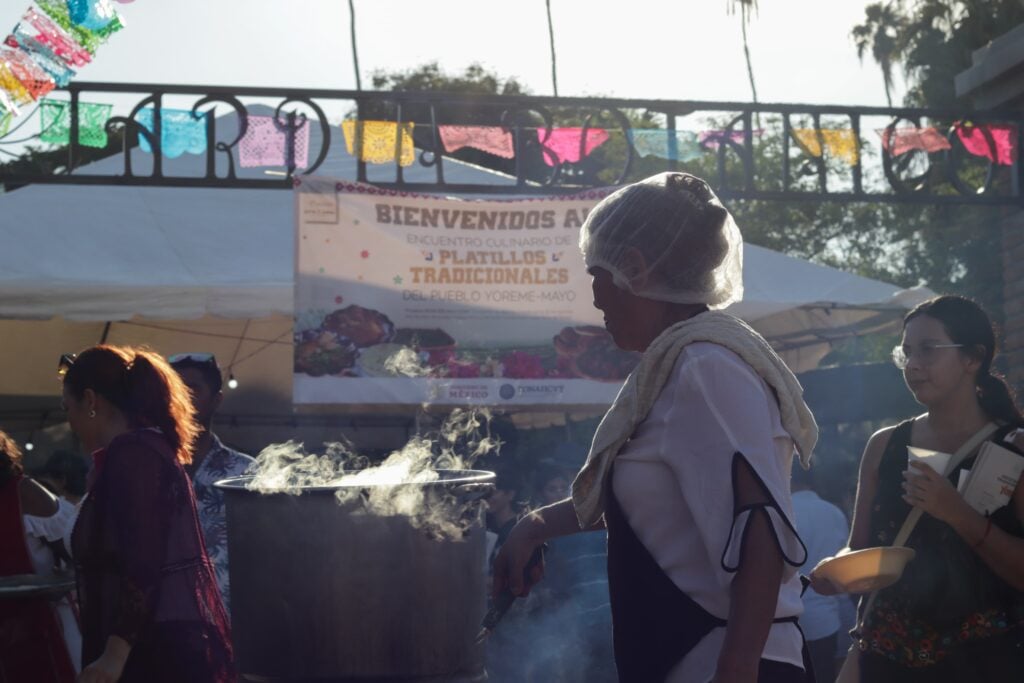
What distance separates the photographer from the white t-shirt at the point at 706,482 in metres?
1.90

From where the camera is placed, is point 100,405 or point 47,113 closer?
point 100,405

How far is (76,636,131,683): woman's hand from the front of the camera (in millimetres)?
3037

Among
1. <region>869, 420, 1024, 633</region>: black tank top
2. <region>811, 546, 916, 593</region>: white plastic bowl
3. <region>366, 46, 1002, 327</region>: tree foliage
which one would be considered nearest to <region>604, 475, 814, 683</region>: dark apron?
<region>811, 546, 916, 593</region>: white plastic bowl

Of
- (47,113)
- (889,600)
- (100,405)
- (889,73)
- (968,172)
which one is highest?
(889,73)

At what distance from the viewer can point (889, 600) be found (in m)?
3.30

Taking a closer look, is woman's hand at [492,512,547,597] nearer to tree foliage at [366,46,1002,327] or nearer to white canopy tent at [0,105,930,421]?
white canopy tent at [0,105,930,421]

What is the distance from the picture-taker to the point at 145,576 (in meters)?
3.10

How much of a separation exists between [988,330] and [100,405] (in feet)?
8.20

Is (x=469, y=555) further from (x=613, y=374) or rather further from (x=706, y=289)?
(x=613, y=374)

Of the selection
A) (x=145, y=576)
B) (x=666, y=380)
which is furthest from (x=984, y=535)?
(x=145, y=576)

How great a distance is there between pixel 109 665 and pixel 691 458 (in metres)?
1.81

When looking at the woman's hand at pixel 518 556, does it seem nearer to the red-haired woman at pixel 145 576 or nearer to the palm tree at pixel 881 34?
the red-haired woman at pixel 145 576

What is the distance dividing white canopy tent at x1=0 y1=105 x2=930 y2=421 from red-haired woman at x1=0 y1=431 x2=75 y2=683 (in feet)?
9.42

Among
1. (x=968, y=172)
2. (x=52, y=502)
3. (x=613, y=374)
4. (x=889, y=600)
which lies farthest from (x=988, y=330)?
(x=968, y=172)
